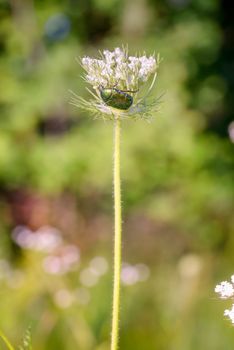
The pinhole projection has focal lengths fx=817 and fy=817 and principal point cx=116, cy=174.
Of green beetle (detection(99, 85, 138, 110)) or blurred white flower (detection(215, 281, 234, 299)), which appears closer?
blurred white flower (detection(215, 281, 234, 299))

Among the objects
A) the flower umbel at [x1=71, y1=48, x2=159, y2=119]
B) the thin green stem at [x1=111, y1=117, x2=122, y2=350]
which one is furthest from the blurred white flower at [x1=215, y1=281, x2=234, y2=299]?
the flower umbel at [x1=71, y1=48, x2=159, y2=119]

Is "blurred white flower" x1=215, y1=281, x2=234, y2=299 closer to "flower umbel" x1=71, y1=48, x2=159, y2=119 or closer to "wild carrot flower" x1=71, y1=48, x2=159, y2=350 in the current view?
"wild carrot flower" x1=71, y1=48, x2=159, y2=350

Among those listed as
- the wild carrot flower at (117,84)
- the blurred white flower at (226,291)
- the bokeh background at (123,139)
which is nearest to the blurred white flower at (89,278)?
the bokeh background at (123,139)

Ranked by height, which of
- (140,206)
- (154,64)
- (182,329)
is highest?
(140,206)

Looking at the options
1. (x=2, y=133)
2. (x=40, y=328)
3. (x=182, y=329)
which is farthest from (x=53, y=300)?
(x=2, y=133)

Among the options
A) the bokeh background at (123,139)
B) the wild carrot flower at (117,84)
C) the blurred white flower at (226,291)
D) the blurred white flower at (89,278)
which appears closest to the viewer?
the blurred white flower at (226,291)

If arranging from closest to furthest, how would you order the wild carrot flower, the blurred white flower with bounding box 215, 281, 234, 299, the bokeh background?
1. the blurred white flower with bounding box 215, 281, 234, 299
2. the wild carrot flower
3. the bokeh background

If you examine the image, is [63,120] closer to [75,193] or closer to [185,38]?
[75,193]

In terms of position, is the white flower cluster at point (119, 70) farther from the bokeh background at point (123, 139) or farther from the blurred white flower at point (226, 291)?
the bokeh background at point (123, 139)
